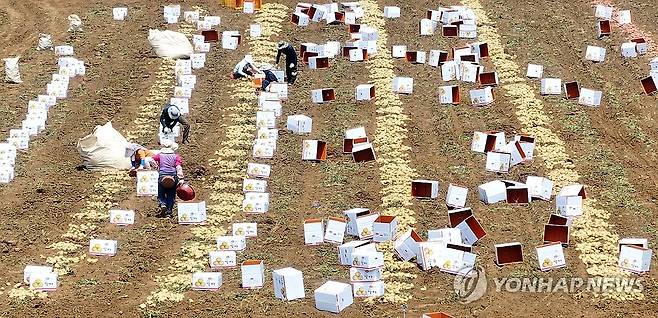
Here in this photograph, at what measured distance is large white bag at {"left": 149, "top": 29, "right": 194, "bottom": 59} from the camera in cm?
3139

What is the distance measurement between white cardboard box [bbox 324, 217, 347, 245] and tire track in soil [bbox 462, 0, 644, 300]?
458cm

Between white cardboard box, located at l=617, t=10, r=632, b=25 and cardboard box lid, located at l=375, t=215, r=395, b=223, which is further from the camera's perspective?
white cardboard box, located at l=617, t=10, r=632, b=25

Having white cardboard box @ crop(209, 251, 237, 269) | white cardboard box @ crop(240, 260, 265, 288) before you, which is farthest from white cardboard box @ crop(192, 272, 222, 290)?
white cardboard box @ crop(209, 251, 237, 269)

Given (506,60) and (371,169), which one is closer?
(371,169)

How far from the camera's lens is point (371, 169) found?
23.5m

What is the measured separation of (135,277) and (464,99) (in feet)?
40.3

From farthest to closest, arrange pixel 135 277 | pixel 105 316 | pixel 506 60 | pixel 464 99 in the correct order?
pixel 506 60 → pixel 464 99 → pixel 135 277 → pixel 105 316

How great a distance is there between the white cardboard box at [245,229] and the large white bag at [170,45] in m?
12.4

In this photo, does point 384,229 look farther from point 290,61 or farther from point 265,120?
point 290,61

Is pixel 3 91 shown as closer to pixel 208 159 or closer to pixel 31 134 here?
pixel 31 134

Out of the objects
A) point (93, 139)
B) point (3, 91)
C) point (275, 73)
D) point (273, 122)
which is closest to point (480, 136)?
point (273, 122)

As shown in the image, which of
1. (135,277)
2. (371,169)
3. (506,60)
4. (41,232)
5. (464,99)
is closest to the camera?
(135,277)

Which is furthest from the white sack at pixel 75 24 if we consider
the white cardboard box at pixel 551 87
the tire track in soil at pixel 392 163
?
the white cardboard box at pixel 551 87

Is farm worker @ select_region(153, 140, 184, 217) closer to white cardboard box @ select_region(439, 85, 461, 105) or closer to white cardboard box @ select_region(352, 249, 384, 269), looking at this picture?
white cardboard box @ select_region(352, 249, 384, 269)
